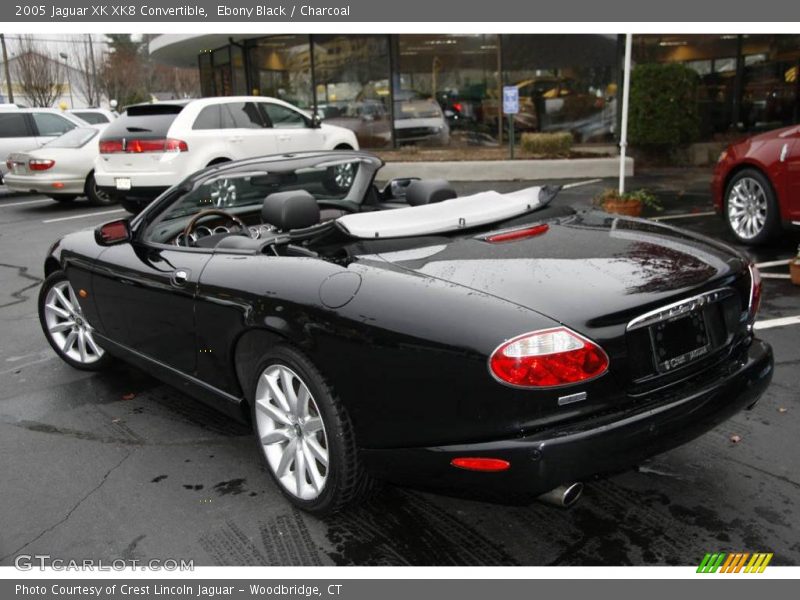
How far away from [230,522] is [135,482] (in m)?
0.65

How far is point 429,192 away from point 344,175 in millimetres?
875

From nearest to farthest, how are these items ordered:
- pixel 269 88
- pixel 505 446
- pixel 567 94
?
pixel 505 446
pixel 567 94
pixel 269 88

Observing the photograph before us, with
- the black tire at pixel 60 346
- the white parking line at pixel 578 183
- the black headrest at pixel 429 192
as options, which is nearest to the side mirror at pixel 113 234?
the black tire at pixel 60 346

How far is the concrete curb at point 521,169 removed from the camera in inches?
559

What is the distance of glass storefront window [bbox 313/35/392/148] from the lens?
57.6 ft

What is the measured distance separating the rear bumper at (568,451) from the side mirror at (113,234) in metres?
2.17

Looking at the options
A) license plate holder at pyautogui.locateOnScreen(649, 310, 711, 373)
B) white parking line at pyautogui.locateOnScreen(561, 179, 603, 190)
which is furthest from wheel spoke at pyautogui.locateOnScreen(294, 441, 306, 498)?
white parking line at pyautogui.locateOnScreen(561, 179, 603, 190)

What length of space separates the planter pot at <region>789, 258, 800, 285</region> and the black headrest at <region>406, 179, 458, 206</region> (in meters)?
3.51

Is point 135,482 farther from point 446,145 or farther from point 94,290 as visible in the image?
point 446,145

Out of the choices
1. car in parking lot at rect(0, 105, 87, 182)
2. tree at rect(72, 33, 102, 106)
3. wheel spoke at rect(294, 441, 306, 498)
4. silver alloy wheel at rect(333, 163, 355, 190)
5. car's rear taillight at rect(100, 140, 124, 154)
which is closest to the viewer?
wheel spoke at rect(294, 441, 306, 498)

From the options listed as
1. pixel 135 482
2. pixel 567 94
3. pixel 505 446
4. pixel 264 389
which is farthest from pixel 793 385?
pixel 567 94

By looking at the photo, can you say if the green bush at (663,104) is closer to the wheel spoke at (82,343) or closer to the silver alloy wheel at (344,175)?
the silver alloy wheel at (344,175)

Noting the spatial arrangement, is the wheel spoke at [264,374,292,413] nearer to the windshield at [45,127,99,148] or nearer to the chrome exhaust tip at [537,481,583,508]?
the chrome exhaust tip at [537,481,583,508]

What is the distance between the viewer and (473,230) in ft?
11.9
